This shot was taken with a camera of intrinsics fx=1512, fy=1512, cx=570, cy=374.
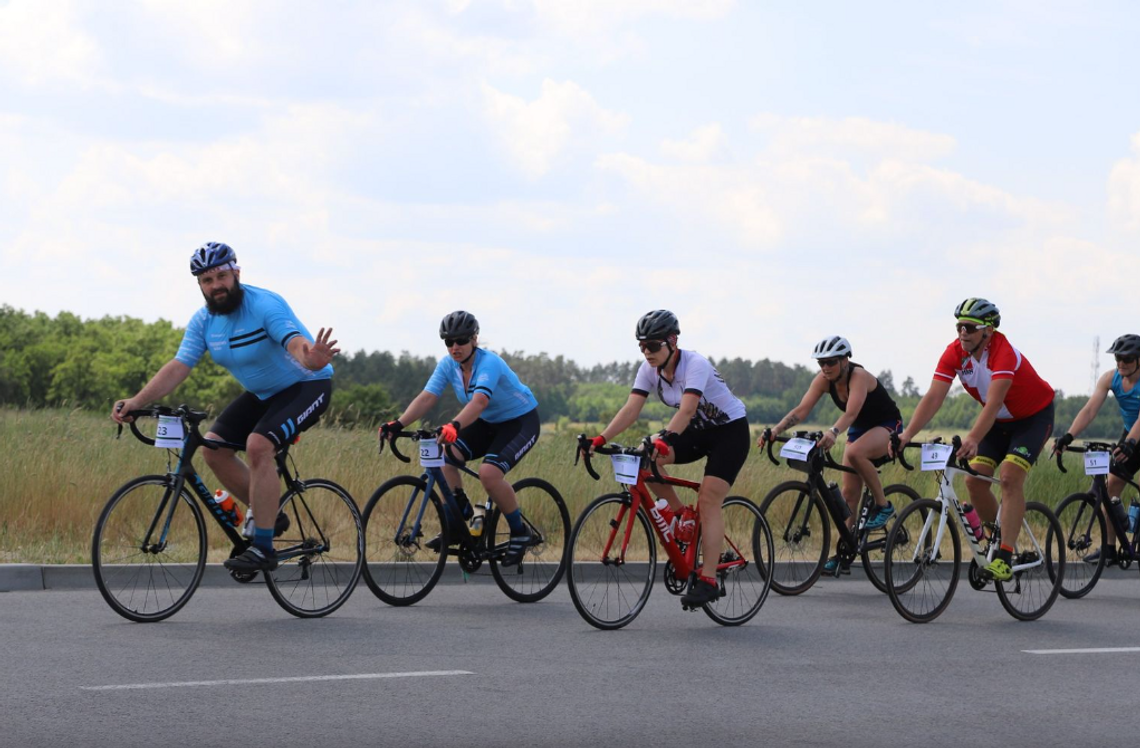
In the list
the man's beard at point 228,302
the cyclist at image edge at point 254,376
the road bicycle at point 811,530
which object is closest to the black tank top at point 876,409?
the road bicycle at point 811,530

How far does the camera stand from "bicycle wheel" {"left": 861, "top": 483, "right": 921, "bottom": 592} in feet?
36.1

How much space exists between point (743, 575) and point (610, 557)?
1318 mm

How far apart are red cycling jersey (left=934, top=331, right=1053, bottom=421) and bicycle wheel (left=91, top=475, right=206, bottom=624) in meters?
5.20

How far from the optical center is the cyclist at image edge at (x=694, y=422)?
9.30m

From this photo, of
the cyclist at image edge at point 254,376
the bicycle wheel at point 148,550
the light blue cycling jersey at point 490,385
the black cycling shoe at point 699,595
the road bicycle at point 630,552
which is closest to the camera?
the bicycle wheel at point 148,550

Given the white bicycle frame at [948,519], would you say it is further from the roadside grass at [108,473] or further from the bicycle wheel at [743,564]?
the roadside grass at [108,473]

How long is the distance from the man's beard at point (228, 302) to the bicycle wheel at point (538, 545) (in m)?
2.55

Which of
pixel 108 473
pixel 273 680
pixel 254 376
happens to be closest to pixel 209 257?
pixel 254 376

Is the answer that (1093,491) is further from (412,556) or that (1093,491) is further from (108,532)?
(108,532)

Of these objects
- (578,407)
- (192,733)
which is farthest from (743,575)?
(578,407)

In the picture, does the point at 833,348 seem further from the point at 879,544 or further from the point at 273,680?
the point at 273,680

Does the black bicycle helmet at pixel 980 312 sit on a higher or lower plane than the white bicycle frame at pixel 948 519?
higher

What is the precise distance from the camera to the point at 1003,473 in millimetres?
10539

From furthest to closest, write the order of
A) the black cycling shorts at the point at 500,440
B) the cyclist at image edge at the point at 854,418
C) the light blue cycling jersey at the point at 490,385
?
the cyclist at image edge at the point at 854,418 < the black cycling shorts at the point at 500,440 < the light blue cycling jersey at the point at 490,385
